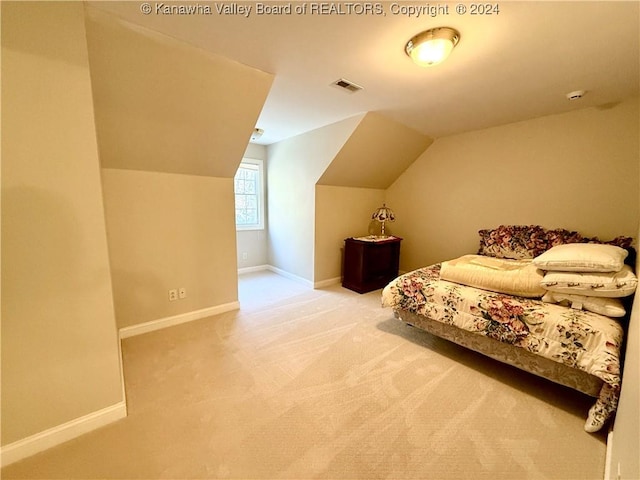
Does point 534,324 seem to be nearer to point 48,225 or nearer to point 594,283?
point 594,283

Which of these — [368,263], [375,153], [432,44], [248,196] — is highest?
[432,44]

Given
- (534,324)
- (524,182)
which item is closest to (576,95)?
(524,182)

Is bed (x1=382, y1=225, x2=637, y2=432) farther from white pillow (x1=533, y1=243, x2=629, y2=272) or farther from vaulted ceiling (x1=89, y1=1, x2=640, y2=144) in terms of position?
vaulted ceiling (x1=89, y1=1, x2=640, y2=144)

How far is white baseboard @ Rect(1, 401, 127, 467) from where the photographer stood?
1191 millimetres

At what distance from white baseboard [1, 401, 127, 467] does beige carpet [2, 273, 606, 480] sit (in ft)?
0.14

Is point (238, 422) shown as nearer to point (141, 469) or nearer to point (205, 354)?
point (141, 469)

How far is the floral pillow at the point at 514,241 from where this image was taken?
276 centimetres

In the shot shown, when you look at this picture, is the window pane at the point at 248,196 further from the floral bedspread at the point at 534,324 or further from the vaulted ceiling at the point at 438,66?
the floral bedspread at the point at 534,324

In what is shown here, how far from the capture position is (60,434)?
1292 millimetres

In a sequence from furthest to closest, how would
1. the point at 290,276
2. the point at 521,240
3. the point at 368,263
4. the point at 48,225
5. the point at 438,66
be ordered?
the point at 290,276 < the point at 368,263 < the point at 521,240 < the point at 438,66 < the point at 48,225

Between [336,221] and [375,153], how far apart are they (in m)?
1.11

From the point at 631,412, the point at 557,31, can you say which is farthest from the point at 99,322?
the point at 557,31

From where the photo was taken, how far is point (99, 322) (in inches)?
52.9

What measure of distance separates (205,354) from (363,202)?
3079 mm
